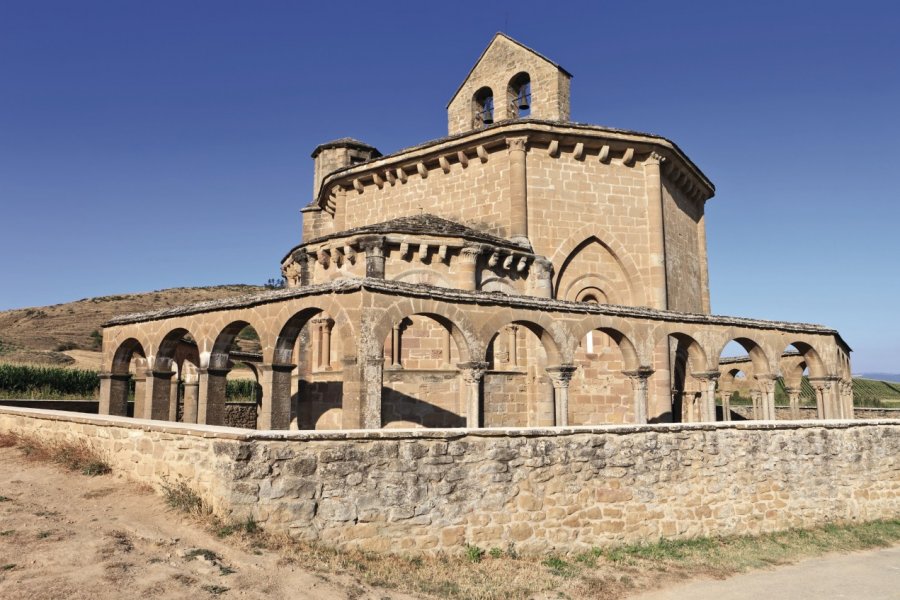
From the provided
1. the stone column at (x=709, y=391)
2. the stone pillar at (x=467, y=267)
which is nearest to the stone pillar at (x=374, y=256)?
the stone pillar at (x=467, y=267)

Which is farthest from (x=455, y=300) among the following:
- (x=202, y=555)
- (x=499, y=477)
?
(x=202, y=555)

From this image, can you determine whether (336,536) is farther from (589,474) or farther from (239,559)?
(589,474)

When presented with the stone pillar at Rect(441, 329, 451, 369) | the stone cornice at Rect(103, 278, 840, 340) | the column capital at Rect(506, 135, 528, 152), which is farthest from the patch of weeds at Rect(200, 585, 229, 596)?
the column capital at Rect(506, 135, 528, 152)

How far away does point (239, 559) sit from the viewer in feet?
20.4

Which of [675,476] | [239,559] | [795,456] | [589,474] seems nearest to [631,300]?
[795,456]

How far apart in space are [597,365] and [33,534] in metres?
12.7

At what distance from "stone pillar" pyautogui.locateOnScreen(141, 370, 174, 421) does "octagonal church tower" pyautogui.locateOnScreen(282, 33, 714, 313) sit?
13.4ft

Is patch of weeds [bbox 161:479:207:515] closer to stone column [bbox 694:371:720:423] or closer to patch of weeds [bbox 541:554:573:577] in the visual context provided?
patch of weeds [bbox 541:554:573:577]

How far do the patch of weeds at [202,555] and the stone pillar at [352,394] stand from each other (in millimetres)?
3407

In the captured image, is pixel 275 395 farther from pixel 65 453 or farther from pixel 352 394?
pixel 65 453

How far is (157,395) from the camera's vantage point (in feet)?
46.4

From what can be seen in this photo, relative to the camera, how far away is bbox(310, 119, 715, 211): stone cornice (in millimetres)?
16828

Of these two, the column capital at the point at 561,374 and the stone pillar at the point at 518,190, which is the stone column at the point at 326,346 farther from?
the column capital at the point at 561,374

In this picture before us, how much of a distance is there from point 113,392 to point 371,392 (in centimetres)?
896
